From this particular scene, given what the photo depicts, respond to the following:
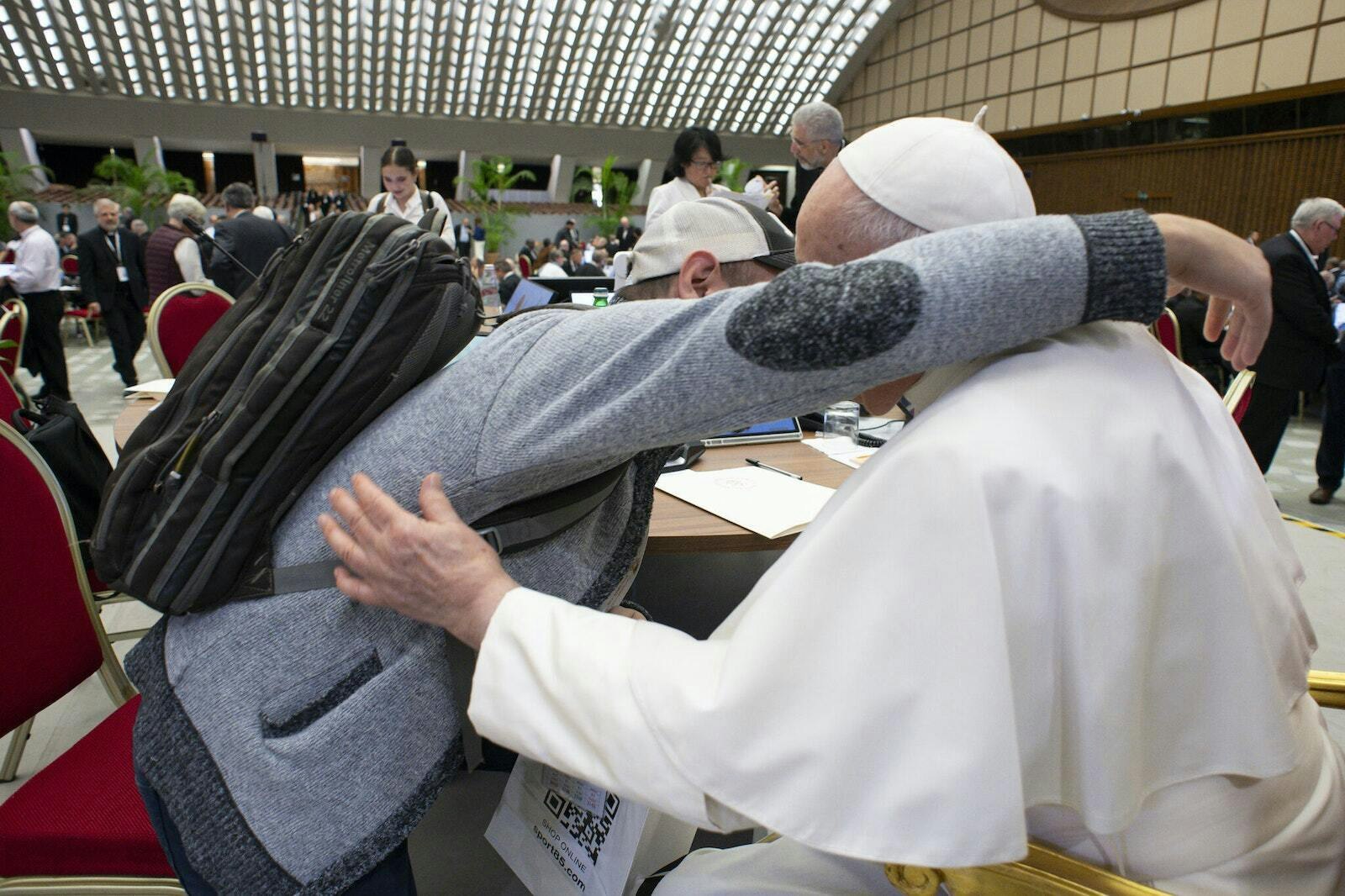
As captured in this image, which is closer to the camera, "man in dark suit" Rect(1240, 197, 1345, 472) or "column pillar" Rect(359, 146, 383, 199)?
"man in dark suit" Rect(1240, 197, 1345, 472)

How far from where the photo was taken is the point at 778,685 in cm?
73

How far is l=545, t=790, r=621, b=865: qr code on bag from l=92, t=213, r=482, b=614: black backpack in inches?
22.4

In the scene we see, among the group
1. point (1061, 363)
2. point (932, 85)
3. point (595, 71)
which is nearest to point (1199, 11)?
point (932, 85)

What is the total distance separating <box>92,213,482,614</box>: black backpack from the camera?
93 centimetres

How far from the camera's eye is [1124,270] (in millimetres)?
743

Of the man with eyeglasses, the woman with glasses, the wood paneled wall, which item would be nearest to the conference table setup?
the man with eyeglasses

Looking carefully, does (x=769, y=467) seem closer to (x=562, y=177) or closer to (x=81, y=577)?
(x=81, y=577)

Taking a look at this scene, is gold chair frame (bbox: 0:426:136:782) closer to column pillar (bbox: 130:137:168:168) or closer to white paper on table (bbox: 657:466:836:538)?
white paper on table (bbox: 657:466:836:538)

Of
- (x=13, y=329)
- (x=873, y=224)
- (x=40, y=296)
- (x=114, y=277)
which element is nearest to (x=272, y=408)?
(x=873, y=224)

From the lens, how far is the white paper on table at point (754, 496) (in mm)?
1572

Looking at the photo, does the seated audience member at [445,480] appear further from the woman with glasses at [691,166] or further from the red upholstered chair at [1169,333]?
the red upholstered chair at [1169,333]

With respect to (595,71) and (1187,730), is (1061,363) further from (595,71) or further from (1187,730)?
(595,71)

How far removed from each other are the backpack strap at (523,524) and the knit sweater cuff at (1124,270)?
0.61 meters

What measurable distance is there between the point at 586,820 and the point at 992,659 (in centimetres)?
78
